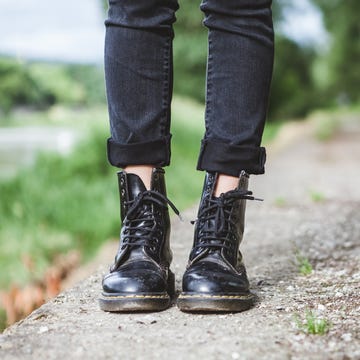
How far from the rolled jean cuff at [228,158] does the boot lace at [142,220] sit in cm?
14

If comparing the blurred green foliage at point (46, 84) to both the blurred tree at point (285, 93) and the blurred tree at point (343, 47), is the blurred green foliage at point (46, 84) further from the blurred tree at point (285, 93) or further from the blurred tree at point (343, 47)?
the blurred tree at point (285, 93)

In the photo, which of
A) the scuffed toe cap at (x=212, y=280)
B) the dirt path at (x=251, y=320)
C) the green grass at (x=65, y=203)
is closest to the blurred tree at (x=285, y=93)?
the green grass at (x=65, y=203)

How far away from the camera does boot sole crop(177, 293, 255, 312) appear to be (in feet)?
4.76

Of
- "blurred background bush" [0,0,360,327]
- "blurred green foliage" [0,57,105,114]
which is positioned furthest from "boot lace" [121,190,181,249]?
"blurred green foliage" [0,57,105,114]

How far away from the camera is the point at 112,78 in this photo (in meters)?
1.63

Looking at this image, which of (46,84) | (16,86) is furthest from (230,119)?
(46,84)

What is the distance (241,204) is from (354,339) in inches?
19.6

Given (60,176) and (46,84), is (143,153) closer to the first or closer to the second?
(60,176)

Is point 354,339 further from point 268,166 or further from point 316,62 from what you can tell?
point 316,62

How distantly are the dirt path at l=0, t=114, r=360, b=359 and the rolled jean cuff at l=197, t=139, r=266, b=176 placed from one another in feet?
1.08

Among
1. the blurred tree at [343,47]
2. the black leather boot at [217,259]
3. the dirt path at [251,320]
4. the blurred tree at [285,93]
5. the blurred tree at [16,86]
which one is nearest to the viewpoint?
the dirt path at [251,320]

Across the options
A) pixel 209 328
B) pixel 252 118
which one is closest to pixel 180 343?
pixel 209 328

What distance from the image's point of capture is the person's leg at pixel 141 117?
1.58 meters

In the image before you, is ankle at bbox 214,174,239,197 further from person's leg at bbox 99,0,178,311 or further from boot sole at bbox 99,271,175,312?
boot sole at bbox 99,271,175,312
